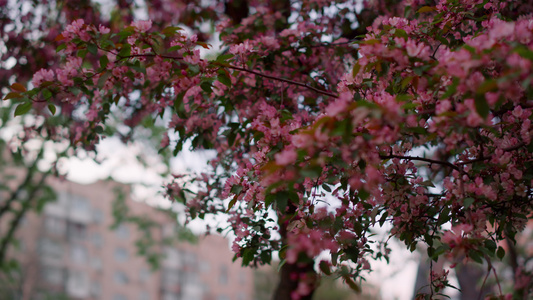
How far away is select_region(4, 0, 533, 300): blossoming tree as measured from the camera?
4.86ft

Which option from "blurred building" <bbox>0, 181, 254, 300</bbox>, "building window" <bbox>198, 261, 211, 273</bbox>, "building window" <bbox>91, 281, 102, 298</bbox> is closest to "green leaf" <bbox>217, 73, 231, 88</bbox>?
"blurred building" <bbox>0, 181, 254, 300</bbox>

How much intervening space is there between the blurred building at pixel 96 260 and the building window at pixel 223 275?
0.06 m

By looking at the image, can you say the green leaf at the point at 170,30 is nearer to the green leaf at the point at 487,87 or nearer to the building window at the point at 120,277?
the green leaf at the point at 487,87

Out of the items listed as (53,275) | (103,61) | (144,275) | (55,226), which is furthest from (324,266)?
(144,275)

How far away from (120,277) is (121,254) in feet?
3.79

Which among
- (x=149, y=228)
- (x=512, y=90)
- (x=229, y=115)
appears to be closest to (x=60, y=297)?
(x=149, y=228)

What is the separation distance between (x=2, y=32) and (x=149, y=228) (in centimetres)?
591

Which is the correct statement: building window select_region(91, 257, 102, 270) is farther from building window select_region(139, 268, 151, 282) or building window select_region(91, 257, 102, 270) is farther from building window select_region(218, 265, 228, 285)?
building window select_region(218, 265, 228, 285)

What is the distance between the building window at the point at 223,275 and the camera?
29438 millimetres

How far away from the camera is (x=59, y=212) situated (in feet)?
69.8

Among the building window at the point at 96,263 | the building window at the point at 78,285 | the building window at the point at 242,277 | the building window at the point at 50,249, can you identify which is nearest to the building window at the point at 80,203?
the building window at the point at 50,249

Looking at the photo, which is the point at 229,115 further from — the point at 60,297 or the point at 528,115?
the point at 60,297

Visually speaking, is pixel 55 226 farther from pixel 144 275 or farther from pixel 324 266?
pixel 324 266

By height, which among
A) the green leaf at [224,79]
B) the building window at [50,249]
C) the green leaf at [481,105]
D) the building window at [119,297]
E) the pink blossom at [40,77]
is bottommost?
the green leaf at [481,105]
